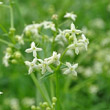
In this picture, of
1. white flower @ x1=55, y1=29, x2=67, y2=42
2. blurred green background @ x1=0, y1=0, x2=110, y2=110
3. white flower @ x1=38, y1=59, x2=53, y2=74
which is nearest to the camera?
white flower @ x1=38, y1=59, x2=53, y2=74

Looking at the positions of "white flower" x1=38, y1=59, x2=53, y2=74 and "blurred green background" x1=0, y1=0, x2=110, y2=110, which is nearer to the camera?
"white flower" x1=38, y1=59, x2=53, y2=74

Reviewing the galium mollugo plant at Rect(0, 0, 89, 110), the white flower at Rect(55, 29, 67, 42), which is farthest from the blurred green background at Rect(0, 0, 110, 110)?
the white flower at Rect(55, 29, 67, 42)

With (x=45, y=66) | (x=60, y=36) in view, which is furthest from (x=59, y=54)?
(x=60, y=36)

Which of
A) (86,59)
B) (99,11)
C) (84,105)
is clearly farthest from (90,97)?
(99,11)

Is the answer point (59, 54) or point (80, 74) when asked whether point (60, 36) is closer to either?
point (59, 54)

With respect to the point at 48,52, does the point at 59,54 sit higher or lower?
lower

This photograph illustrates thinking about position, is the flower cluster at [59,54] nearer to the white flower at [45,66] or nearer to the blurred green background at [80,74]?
the white flower at [45,66]

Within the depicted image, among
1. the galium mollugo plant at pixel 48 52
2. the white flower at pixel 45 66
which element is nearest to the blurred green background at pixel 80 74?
the galium mollugo plant at pixel 48 52

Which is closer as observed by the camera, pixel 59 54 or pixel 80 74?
pixel 59 54

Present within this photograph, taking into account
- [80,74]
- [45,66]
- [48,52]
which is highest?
[80,74]

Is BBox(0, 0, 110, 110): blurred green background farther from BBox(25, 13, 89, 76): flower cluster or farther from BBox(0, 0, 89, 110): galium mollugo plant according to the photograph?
BBox(25, 13, 89, 76): flower cluster
